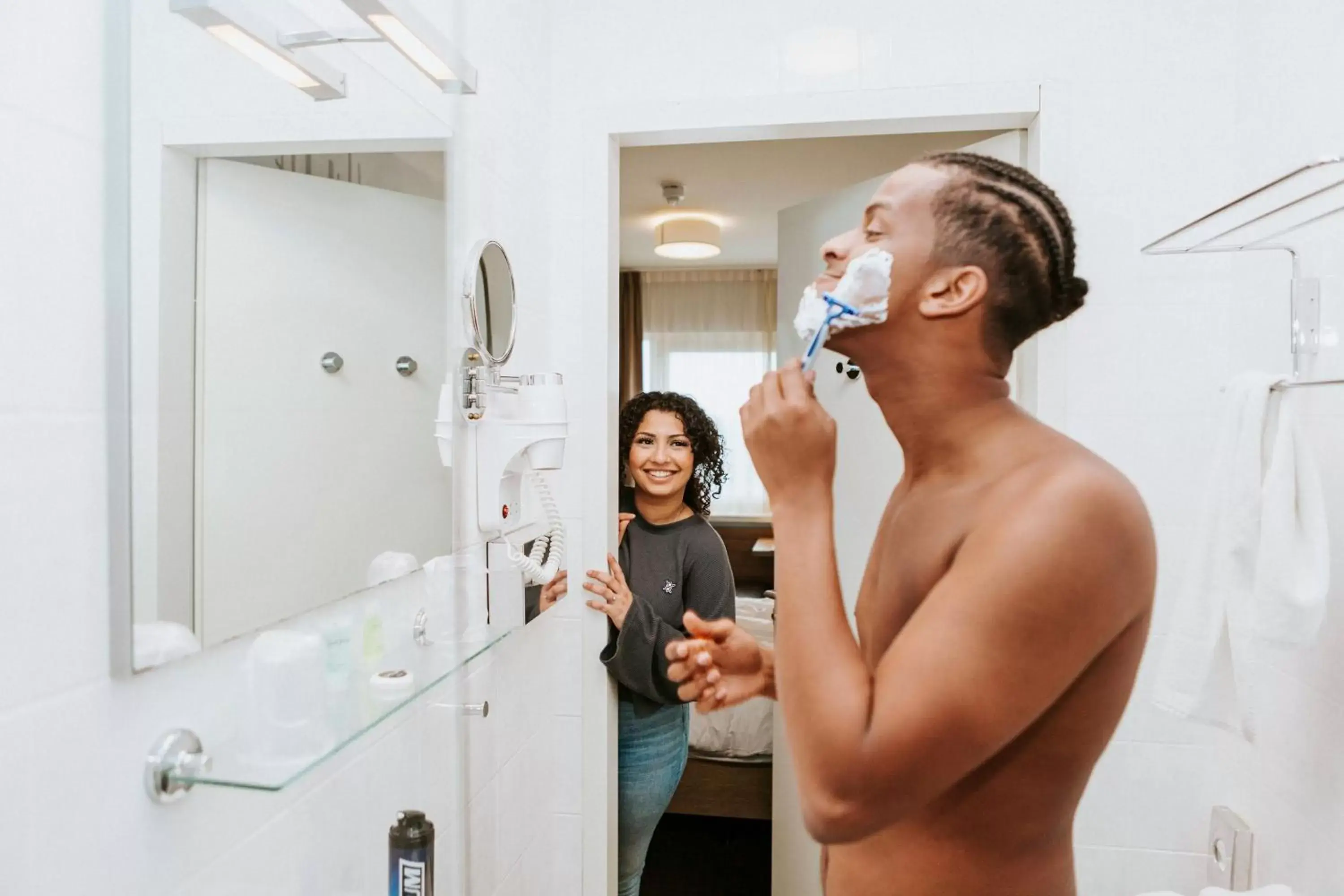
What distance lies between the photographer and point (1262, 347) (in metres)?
1.22

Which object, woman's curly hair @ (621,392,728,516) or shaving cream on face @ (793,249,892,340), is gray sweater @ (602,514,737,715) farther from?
shaving cream on face @ (793,249,892,340)

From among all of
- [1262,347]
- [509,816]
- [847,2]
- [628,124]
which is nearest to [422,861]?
[509,816]

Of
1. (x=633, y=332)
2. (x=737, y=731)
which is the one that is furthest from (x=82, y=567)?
(x=633, y=332)

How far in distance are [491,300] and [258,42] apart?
1.68 ft

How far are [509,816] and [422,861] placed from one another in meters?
0.49

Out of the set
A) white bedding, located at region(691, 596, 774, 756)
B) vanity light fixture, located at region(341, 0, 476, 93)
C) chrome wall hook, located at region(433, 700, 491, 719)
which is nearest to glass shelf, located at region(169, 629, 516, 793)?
chrome wall hook, located at region(433, 700, 491, 719)

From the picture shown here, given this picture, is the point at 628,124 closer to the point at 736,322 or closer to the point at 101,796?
the point at 101,796

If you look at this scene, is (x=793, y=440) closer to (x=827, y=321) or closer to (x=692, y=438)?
(x=827, y=321)

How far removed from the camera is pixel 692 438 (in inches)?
69.6

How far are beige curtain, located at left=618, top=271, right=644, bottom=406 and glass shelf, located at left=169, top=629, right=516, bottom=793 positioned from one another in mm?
4406

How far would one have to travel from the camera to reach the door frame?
1347 millimetres

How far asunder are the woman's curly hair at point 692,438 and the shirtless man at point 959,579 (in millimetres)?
1071

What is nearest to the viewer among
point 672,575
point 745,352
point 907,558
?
point 907,558

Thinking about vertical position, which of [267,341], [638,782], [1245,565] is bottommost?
[638,782]
